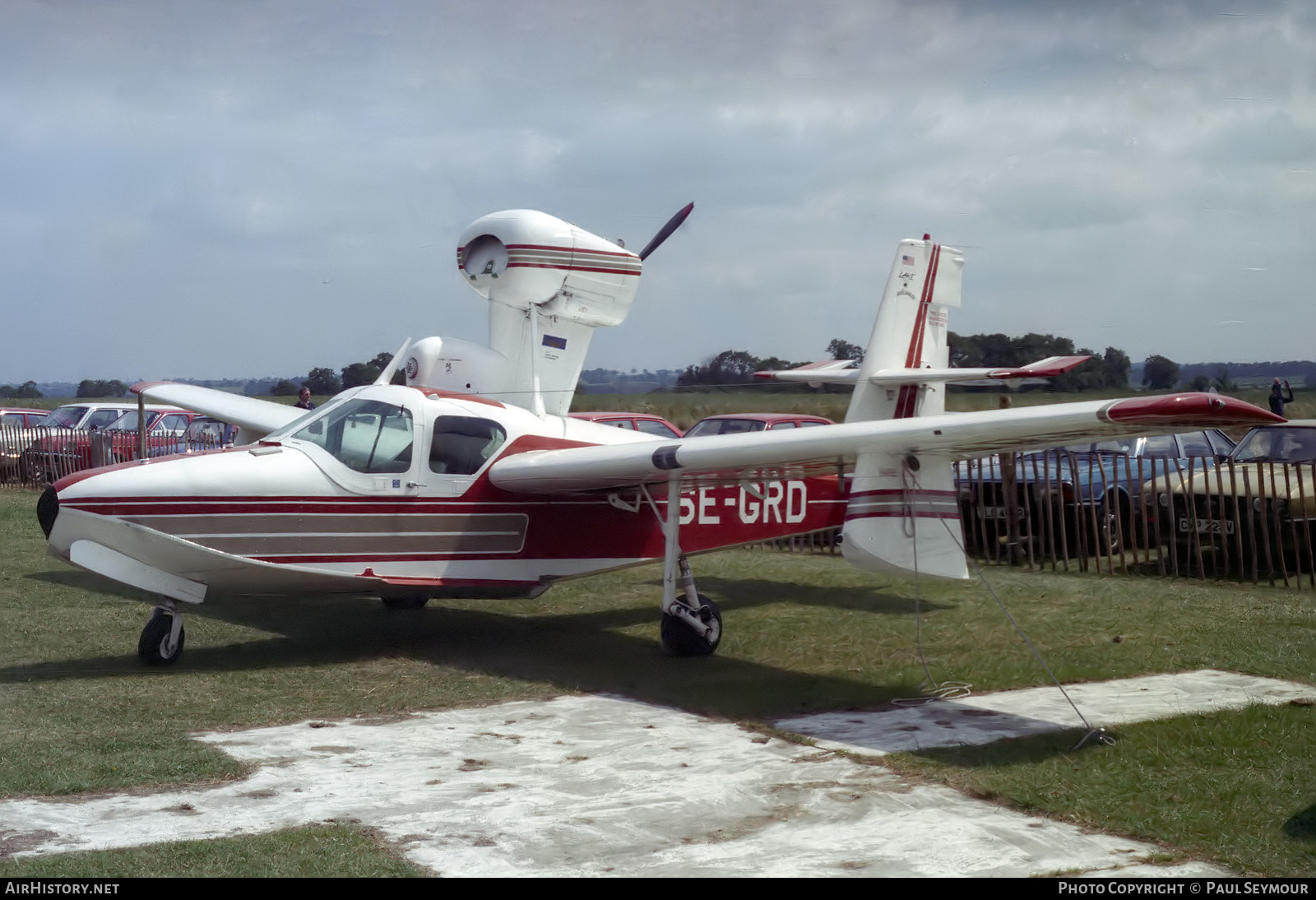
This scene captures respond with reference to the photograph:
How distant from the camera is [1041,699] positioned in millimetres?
8469

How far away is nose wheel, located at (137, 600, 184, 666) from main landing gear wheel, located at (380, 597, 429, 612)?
9.56ft

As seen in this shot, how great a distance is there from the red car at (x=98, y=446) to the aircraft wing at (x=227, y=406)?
7.93 m

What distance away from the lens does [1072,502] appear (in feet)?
50.5

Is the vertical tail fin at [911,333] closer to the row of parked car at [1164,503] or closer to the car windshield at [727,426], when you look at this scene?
the row of parked car at [1164,503]

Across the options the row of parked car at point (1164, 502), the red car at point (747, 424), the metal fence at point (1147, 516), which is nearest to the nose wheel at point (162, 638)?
the row of parked car at point (1164, 502)

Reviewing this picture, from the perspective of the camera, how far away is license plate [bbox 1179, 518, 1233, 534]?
13891mm

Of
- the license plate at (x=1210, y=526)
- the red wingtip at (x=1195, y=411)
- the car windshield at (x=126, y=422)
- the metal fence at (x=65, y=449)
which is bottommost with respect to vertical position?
the license plate at (x=1210, y=526)

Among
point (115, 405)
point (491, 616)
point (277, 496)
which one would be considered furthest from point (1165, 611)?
point (115, 405)

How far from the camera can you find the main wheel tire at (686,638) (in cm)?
1010

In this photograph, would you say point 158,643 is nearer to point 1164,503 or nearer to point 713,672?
point 713,672

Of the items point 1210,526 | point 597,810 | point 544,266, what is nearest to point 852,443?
point 597,810

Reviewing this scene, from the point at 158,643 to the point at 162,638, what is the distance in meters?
0.04

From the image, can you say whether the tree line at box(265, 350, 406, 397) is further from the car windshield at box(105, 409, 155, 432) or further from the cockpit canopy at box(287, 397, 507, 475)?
the car windshield at box(105, 409, 155, 432)
